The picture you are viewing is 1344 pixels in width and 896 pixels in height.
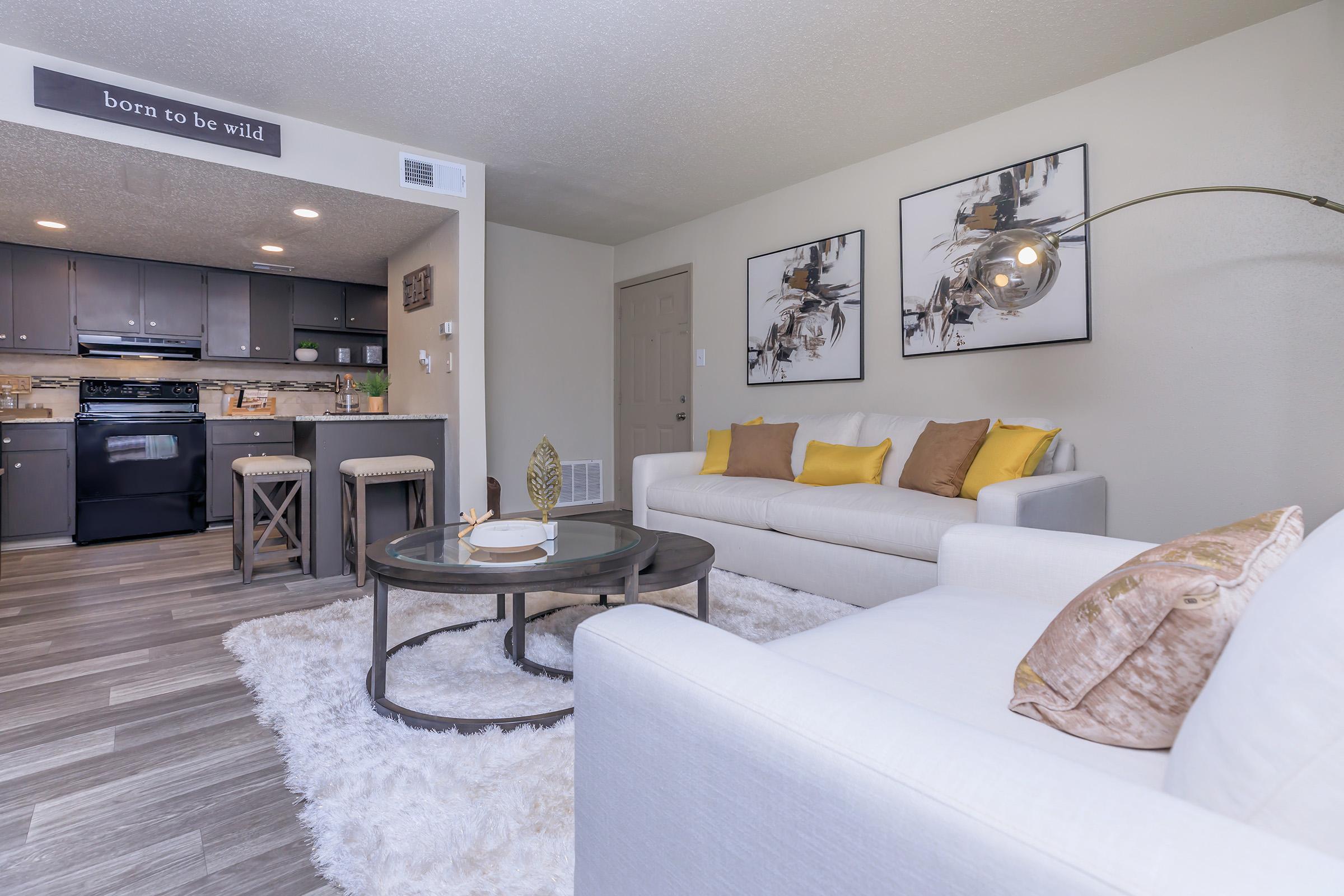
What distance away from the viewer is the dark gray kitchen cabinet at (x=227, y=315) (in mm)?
5539

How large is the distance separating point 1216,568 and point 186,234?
5.87 metres

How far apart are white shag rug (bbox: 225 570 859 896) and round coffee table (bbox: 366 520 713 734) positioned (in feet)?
0.16

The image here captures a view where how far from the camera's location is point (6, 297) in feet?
15.6

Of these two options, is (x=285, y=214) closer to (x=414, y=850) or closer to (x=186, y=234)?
(x=186, y=234)

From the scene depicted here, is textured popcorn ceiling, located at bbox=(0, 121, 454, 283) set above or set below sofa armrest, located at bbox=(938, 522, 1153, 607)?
above

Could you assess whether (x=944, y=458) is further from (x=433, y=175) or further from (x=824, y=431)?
(x=433, y=175)

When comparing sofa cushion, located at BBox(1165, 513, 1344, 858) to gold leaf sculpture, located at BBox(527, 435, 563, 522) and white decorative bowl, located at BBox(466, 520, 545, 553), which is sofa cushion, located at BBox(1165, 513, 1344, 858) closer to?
white decorative bowl, located at BBox(466, 520, 545, 553)

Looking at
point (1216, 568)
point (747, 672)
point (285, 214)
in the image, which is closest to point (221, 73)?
point (285, 214)

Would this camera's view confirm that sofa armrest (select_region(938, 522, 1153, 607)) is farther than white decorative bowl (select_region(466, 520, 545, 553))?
No

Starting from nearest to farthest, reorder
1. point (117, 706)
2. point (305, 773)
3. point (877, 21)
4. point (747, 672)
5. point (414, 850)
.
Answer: point (747, 672) → point (414, 850) → point (305, 773) → point (117, 706) → point (877, 21)

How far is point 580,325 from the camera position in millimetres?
6031

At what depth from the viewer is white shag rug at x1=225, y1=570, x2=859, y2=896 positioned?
4.16 ft

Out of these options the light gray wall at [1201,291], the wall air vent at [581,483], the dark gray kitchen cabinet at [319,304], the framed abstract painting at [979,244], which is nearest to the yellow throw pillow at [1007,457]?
the light gray wall at [1201,291]

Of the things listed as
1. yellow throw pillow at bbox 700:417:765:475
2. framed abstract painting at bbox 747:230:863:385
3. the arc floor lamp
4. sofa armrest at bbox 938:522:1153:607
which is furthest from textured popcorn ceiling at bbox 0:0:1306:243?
sofa armrest at bbox 938:522:1153:607
